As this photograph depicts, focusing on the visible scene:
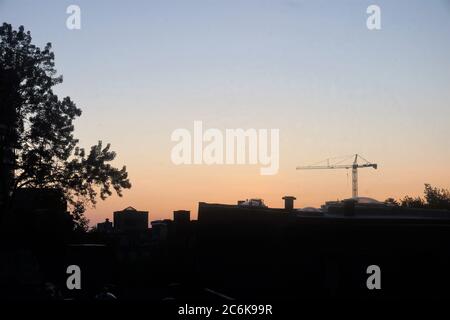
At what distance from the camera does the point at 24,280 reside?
62.2 meters

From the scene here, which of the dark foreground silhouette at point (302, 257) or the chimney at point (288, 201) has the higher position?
the chimney at point (288, 201)

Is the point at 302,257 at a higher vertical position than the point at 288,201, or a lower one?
lower

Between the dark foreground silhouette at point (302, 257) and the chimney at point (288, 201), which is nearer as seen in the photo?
the dark foreground silhouette at point (302, 257)

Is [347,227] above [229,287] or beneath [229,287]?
above

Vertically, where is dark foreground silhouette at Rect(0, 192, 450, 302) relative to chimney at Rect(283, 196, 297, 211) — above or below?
below

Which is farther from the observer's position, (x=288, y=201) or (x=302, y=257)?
(x=288, y=201)

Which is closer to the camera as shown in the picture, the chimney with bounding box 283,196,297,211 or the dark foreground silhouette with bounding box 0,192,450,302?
the dark foreground silhouette with bounding box 0,192,450,302

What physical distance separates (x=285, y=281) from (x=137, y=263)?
4524cm

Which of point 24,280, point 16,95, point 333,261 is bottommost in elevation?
point 24,280

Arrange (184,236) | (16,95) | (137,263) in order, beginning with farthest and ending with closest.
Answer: (137,263) → (184,236) → (16,95)

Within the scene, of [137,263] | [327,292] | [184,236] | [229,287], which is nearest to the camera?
[327,292]
